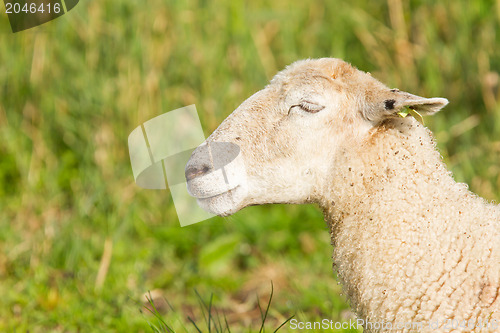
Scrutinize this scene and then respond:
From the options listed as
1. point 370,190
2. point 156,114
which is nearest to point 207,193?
point 370,190

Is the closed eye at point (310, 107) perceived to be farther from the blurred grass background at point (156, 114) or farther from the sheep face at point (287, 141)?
the blurred grass background at point (156, 114)

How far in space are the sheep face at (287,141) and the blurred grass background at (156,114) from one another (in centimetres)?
159

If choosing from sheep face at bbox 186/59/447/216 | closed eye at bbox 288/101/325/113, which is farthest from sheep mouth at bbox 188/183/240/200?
closed eye at bbox 288/101/325/113

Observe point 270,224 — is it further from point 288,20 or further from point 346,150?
point 346,150

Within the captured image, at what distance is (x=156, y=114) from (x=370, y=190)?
9.00 feet

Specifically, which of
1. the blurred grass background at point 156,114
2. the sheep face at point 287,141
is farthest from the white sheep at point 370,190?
the blurred grass background at point 156,114

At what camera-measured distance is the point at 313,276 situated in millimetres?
4434

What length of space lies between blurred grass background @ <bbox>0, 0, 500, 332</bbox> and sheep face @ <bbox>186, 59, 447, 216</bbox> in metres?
1.59

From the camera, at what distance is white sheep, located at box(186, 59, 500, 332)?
95.9 inches

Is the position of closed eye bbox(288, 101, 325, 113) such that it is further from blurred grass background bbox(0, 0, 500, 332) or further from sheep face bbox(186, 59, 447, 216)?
blurred grass background bbox(0, 0, 500, 332)

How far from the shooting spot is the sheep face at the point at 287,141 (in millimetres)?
2617

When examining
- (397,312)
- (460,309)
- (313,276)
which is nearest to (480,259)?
(460,309)

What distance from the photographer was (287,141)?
2.65 meters

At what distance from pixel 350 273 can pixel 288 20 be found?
11.4 ft
